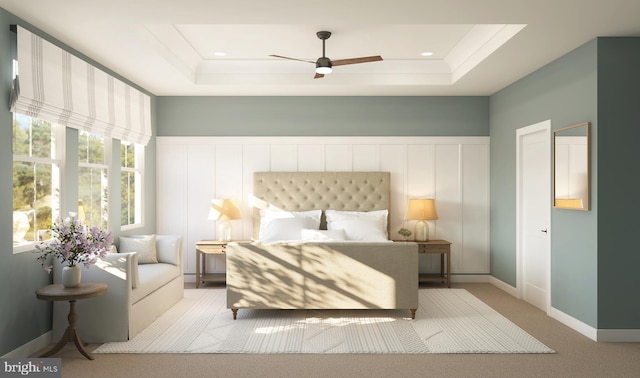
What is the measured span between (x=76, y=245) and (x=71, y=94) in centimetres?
153

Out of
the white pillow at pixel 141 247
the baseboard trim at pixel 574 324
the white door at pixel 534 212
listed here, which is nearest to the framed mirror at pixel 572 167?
the white door at pixel 534 212

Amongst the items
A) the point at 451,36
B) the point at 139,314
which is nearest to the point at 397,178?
the point at 451,36

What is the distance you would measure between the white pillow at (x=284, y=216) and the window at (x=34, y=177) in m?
2.68

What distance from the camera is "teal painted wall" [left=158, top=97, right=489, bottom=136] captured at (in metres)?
6.92

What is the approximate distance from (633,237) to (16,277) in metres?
5.21

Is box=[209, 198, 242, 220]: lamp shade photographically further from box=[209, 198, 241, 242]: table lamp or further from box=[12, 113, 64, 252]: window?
box=[12, 113, 64, 252]: window

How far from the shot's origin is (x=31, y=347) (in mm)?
3887

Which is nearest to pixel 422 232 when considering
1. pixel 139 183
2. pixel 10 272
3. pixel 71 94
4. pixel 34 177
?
pixel 139 183

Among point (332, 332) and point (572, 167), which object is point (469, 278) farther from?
point (332, 332)

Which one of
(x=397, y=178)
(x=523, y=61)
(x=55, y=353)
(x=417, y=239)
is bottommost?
(x=55, y=353)

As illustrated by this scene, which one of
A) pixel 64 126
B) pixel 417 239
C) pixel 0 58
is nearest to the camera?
pixel 0 58

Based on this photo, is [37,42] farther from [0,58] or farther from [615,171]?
[615,171]

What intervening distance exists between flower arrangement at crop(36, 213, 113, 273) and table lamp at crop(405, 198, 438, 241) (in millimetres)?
3976

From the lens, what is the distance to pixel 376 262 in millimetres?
4609
